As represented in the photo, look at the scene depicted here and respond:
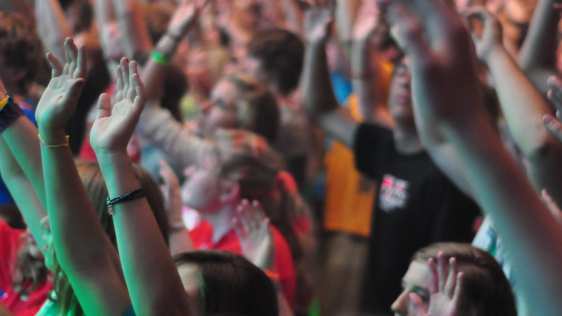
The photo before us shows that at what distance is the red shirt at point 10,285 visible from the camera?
7.54 ft

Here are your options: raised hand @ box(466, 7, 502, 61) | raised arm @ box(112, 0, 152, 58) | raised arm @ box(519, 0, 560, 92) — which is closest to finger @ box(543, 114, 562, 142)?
raised hand @ box(466, 7, 502, 61)

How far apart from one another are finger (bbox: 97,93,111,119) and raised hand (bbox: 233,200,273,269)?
882mm

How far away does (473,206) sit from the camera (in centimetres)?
320

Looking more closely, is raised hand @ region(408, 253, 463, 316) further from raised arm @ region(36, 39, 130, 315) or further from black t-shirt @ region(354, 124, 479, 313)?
black t-shirt @ region(354, 124, 479, 313)

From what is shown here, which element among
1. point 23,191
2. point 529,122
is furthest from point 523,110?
point 23,191

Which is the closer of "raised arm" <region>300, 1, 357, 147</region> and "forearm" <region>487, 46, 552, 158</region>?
"forearm" <region>487, 46, 552, 158</region>

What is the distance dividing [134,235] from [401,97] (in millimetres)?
1845

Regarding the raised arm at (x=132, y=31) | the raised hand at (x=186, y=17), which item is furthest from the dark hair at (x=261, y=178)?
the raised arm at (x=132, y=31)

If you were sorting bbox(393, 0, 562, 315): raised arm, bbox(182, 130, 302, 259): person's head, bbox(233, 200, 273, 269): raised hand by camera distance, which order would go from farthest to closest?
bbox(182, 130, 302, 259): person's head → bbox(233, 200, 273, 269): raised hand → bbox(393, 0, 562, 315): raised arm

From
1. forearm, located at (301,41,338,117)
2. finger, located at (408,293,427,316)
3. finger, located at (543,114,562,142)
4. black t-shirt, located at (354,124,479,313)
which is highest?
finger, located at (543,114,562,142)

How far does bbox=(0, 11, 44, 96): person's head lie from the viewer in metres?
2.83

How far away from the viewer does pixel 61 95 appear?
174cm

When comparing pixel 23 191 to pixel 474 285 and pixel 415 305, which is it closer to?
pixel 415 305

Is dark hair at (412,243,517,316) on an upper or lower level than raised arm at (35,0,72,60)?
lower
